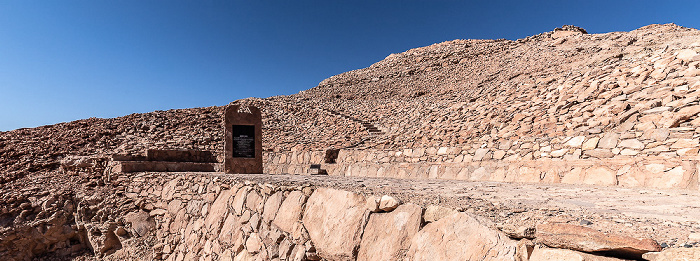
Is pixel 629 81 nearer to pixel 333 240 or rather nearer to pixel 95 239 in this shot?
pixel 333 240

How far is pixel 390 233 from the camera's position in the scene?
97.4 inches

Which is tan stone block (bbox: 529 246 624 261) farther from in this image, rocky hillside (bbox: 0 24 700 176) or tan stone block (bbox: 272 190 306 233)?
rocky hillside (bbox: 0 24 700 176)

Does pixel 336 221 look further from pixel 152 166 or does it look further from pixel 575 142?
pixel 152 166

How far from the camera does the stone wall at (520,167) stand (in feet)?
15.3

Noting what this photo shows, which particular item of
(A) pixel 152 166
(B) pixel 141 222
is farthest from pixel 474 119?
(B) pixel 141 222

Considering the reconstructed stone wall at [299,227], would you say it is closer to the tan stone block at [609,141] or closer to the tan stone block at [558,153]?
the tan stone block at [609,141]

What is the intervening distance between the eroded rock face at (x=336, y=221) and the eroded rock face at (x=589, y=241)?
1375mm

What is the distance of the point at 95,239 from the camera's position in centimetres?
726

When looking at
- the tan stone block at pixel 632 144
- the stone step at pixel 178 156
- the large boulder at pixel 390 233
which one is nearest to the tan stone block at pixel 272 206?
the large boulder at pixel 390 233

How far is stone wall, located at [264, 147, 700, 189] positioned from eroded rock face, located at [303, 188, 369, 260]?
159 inches

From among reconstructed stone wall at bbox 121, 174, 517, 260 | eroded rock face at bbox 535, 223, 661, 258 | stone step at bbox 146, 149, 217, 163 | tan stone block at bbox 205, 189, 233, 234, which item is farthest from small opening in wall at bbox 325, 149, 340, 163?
eroded rock face at bbox 535, 223, 661, 258

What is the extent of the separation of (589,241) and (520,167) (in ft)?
17.8

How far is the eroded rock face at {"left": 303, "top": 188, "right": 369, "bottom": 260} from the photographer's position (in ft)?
9.16

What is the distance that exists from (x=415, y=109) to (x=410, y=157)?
9329 mm
